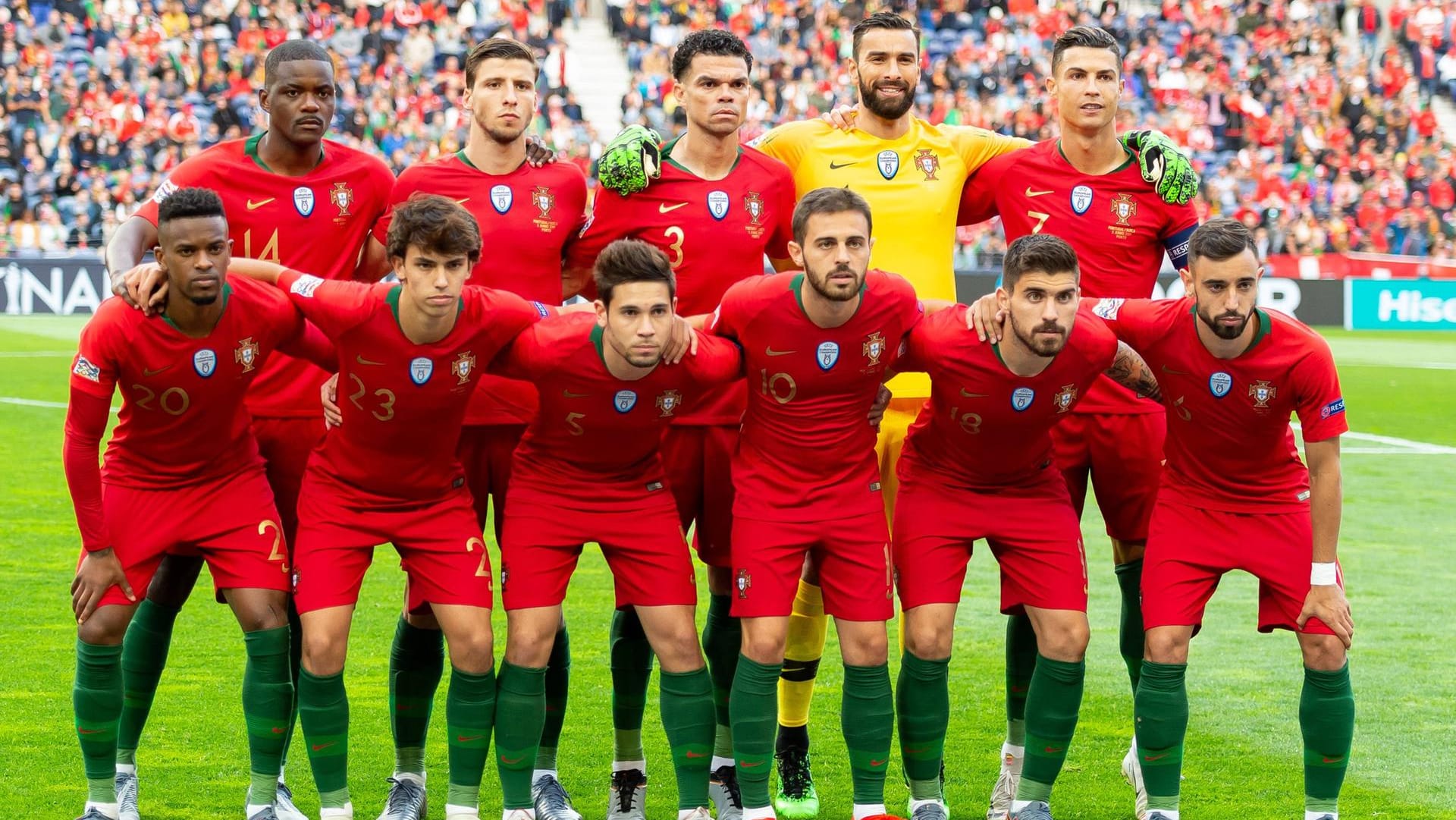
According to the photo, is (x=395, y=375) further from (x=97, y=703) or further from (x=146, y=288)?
(x=97, y=703)

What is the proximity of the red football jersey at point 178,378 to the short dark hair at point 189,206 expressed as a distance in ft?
0.89

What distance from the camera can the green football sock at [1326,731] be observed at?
5.42m

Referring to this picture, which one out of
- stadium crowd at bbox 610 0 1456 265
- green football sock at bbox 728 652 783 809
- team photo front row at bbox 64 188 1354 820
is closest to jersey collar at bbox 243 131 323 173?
team photo front row at bbox 64 188 1354 820

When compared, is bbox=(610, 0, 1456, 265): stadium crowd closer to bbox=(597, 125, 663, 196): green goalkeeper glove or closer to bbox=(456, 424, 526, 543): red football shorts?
bbox=(597, 125, 663, 196): green goalkeeper glove

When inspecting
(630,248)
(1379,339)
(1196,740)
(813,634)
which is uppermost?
(630,248)

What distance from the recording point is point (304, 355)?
18.6 ft

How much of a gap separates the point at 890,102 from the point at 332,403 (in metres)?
2.44

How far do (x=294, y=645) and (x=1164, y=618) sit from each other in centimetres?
315

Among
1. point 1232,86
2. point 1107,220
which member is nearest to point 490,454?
point 1107,220

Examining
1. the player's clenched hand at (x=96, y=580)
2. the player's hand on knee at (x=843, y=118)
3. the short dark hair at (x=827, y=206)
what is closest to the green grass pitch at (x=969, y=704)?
the player's clenched hand at (x=96, y=580)

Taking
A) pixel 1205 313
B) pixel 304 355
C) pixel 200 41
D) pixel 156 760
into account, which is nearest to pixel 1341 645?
pixel 1205 313

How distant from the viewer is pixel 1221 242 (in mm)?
5363

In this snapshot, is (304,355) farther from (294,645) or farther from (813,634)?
(813,634)

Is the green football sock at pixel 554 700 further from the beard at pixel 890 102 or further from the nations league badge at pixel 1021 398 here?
the beard at pixel 890 102
